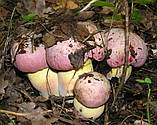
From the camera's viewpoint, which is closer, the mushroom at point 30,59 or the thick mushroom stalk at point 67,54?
the thick mushroom stalk at point 67,54

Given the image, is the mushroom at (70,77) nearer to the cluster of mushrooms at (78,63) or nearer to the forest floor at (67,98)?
the cluster of mushrooms at (78,63)

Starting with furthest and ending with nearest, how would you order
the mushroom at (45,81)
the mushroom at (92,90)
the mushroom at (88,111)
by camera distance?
the mushroom at (45,81) < the mushroom at (88,111) < the mushroom at (92,90)

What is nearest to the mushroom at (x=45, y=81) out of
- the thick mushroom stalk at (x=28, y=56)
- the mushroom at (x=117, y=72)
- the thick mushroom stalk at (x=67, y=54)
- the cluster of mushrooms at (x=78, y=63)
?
the cluster of mushrooms at (x=78, y=63)

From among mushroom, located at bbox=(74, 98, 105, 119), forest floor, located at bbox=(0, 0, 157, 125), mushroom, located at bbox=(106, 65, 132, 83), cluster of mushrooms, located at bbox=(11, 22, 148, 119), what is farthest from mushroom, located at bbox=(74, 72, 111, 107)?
mushroom, located at bbox=(106, 65, 132, 83)

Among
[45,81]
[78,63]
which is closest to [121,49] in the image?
[78,63]

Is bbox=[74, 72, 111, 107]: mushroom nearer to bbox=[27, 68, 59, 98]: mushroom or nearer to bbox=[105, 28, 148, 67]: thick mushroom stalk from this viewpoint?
bbox=[105, 28, 148, 67]: thick mushroom stalk

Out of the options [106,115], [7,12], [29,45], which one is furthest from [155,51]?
[7,12]

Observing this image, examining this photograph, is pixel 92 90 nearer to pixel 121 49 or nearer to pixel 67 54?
pixel 67 54
